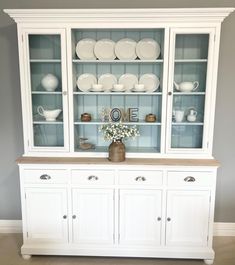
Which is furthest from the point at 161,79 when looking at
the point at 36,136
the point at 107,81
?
the point at 36,136

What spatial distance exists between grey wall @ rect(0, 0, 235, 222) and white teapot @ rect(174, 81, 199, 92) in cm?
38

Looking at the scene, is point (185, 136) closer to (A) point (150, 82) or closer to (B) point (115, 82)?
(A) point (150, 82)

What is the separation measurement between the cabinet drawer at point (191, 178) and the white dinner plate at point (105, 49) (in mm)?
1239

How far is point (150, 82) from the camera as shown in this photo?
8.64 feet

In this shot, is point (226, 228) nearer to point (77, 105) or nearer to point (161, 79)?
point (161, 79)

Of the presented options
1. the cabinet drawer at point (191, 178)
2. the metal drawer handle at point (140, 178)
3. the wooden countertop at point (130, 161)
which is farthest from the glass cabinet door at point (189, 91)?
the metal drawer handle at point (140, 178)

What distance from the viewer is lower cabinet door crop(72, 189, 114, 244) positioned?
94.8 inches

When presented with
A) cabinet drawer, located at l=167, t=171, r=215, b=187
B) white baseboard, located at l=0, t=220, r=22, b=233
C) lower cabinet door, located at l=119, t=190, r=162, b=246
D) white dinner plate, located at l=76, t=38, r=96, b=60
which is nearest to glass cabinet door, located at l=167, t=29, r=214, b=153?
cabinet drawer, located at l=167, t=171, r=215, b=187

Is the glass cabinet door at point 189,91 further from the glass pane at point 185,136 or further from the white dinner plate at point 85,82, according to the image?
the white dinner plate at point 85,82

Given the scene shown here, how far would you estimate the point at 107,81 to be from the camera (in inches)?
105

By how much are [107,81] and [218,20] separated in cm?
113

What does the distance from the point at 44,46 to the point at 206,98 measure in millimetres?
1566

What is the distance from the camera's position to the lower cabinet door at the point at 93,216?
7.90 ft

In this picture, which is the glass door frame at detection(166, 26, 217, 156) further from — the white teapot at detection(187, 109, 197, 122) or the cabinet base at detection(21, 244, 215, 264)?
the cabinet base at detection(21, 244, 215, 264)
